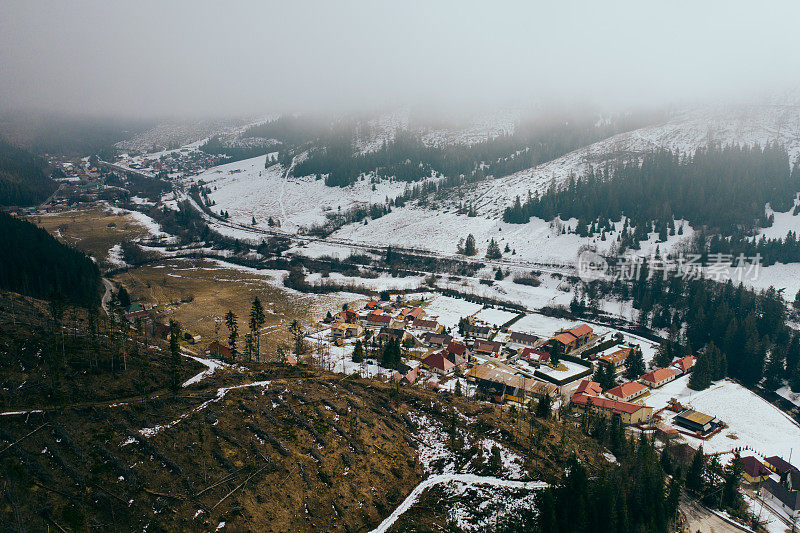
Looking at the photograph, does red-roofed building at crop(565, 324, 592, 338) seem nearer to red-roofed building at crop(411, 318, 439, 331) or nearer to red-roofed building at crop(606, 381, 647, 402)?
red-roofed building at crop(606, 381, 647, 402)

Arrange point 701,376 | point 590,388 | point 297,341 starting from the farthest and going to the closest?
1. point 297,341
2. point 701,376
3. point 590,388

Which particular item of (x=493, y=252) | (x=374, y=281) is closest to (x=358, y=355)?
(x=374, y=281)

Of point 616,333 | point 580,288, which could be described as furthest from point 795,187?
point 616,333

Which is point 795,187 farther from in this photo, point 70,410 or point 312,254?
point 70,410

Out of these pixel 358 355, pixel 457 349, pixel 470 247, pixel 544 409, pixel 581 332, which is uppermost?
→ pixel 470 247

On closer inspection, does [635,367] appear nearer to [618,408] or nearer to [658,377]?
[658,377]

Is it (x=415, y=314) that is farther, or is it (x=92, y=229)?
(x=92, y=229)

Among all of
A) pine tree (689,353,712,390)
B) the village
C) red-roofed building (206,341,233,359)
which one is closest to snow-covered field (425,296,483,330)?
the village
